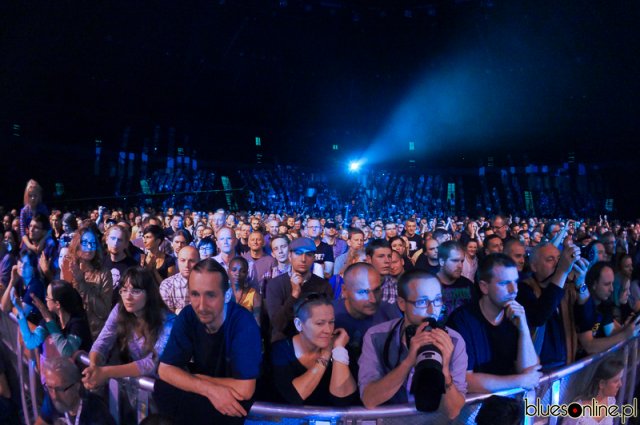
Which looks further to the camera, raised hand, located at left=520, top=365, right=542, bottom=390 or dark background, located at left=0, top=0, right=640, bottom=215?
dark background, located at left=0, top=0, right=640, bottom=215

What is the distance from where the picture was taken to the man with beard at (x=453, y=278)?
16.1 feet

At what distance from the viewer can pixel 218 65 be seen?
31562 mm

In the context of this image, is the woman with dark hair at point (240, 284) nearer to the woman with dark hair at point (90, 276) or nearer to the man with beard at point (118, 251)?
the woman with dark hair at point (90, 276)

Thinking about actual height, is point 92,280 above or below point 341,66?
below

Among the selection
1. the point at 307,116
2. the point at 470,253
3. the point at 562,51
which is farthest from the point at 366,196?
the point at 470,253

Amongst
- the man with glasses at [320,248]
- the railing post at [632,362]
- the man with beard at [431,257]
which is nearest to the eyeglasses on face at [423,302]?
the railing post at [632,362]

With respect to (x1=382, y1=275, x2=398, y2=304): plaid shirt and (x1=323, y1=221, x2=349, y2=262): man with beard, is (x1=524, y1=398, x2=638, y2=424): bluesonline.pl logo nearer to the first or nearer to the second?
(x1=382, y1=275, x2=398, y2=304): plaid shirt

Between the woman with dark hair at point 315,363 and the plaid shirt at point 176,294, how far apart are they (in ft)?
6.88

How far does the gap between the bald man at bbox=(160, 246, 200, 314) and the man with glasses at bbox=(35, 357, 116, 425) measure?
1498mm

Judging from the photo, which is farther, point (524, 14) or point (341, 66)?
point (341, 66)

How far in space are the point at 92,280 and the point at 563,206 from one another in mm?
35231

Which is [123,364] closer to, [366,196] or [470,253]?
[470,253]

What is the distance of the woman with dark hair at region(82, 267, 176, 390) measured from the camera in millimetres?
3234

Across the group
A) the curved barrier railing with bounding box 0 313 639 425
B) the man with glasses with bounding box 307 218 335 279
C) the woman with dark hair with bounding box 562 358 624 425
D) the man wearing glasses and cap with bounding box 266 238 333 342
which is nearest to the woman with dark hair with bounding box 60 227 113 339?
the curved barrier railing with bounding box 0 313 639 425
